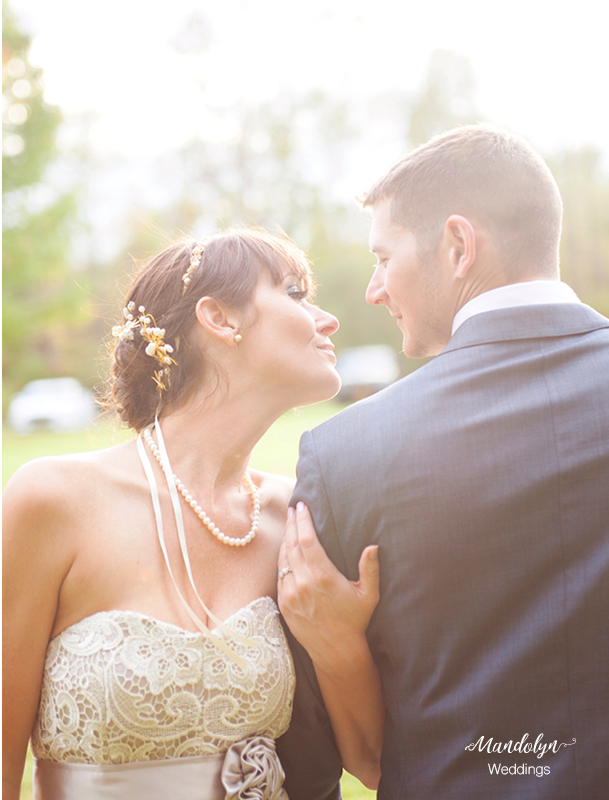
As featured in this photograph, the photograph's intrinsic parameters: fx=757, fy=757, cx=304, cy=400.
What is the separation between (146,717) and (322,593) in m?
0.65

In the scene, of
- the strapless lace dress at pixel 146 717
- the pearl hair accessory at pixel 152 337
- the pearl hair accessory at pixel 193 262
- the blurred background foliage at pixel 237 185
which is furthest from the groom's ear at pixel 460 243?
the blurred background foliage at pixel 237 185

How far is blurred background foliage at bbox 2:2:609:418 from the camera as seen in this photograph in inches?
929

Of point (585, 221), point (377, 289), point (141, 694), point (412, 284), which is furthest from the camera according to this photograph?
point (585, 221)

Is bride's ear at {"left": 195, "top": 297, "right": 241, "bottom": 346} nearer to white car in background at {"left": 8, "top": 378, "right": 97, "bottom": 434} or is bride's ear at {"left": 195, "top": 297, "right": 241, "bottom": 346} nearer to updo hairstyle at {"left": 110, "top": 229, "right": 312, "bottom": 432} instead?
updo hairstyle at {"left": 110, "top": 229, "right": 312, "bottom": 432}

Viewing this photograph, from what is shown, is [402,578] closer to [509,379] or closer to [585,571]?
[585,571]

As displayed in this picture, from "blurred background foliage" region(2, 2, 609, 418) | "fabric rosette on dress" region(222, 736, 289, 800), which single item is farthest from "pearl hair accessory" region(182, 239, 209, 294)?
"blurred background foliage" region(2, 2, 609, 418)

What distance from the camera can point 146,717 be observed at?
7.11 feet

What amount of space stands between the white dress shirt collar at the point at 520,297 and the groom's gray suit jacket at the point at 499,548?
13 centimetres

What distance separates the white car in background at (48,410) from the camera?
2619cm

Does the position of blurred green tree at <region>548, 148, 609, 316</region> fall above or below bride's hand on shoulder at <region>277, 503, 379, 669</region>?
below

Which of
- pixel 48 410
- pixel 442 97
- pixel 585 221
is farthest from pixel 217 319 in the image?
pixel 442 97

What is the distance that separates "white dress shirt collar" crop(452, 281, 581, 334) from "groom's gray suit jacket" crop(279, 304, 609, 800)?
13 cm

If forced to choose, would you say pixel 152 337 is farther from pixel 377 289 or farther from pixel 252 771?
pixel 252 771

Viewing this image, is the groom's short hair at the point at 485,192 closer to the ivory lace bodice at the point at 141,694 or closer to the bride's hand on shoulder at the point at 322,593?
the bride's hand on shoulder at the point at 322,593
